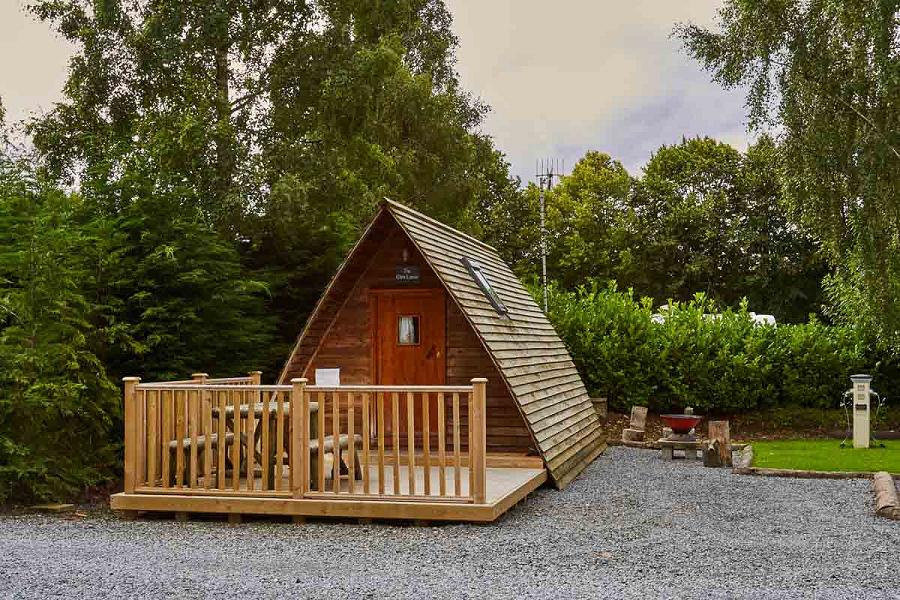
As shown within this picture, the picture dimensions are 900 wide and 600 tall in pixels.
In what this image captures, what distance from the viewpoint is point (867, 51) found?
1488 cm

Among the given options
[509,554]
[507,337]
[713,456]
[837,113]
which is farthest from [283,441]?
[837,113]

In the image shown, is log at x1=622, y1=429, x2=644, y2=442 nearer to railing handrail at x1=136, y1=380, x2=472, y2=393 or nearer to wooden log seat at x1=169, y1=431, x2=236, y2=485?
railing handrail at x1=136, y1=380, x2=472, y2=393

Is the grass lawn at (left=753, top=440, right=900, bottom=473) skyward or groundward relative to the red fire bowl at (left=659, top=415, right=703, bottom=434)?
groundward

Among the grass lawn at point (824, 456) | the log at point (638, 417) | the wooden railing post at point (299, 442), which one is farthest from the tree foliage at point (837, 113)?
the wooden railing post at point (299, 442)

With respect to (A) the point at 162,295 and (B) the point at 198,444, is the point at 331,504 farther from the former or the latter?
(A) the point at 162,295

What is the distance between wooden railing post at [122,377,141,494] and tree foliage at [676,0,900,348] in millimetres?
11789

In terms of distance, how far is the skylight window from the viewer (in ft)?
34.8

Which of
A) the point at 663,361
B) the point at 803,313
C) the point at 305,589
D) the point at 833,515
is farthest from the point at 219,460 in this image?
the point at 803,313

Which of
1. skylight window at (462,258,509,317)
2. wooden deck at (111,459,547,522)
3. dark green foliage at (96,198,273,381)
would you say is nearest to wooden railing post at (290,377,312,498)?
wooden deck at (111,459,547,522)

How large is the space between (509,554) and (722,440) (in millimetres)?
6101

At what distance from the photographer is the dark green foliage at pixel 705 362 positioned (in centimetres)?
1622

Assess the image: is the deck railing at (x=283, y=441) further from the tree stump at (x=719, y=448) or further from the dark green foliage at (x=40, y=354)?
the tree stump at (x=719, y=448)

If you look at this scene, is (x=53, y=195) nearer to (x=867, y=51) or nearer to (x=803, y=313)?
(x=867, y=51)

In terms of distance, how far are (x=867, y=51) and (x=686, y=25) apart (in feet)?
10.1
